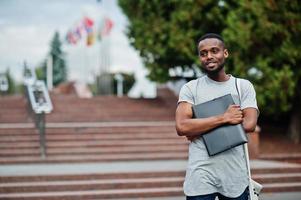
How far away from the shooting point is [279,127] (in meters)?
16.3

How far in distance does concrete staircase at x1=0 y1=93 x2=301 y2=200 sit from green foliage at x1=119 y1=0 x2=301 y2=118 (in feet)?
6.72

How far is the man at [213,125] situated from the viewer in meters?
2.80

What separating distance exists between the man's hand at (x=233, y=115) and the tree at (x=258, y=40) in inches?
400

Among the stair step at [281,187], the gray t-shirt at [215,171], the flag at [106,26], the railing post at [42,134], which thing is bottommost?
the stair step at [281,187]

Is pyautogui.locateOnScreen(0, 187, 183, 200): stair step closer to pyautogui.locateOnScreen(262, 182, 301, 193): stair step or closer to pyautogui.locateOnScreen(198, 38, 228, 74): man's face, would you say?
pyautogui.locateOnScreen(262, 182, 301, 193): stair step

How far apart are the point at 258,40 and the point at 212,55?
1048cm

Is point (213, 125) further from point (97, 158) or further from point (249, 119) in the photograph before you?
point (97, 158)

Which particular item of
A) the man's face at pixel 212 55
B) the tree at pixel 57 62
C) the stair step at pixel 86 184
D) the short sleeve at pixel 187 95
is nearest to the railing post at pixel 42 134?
the stair step at pixel 86 184

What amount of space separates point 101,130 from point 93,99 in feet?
16.3

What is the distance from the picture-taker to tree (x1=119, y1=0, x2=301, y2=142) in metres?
12.7

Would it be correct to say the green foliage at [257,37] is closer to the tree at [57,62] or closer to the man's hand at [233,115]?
the man's hand at [233,115]

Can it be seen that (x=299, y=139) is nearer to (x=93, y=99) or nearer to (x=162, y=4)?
(x=162, y=4)

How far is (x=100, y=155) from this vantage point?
1160 cm

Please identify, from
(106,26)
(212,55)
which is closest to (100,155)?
(212,55)
